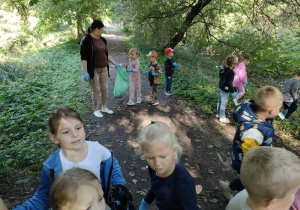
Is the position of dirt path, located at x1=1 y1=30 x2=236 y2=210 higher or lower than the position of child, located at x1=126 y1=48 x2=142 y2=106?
lower

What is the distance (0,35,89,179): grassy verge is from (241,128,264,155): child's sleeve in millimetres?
3224

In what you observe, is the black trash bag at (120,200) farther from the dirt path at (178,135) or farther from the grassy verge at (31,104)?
the grassy verge at (31,104)

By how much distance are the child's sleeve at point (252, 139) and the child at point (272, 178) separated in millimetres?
1023

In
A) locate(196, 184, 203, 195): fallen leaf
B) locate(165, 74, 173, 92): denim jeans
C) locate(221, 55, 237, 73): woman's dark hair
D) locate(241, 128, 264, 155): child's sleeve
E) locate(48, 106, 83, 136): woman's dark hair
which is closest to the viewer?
locate(48, 106, 83, 136): woman's dark hair

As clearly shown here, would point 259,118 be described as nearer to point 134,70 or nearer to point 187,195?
point 187,195

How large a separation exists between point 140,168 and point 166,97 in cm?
362

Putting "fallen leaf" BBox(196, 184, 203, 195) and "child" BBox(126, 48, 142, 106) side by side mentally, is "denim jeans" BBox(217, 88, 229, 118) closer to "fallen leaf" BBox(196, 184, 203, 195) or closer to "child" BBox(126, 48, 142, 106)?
"child" BBox(126, 48, 142, 106)

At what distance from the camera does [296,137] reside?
4832 mm

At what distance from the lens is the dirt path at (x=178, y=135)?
2.95m

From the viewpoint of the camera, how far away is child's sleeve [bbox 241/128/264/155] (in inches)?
88.4

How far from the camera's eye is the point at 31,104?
543cm

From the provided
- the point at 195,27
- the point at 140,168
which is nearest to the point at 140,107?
the point at 140,168

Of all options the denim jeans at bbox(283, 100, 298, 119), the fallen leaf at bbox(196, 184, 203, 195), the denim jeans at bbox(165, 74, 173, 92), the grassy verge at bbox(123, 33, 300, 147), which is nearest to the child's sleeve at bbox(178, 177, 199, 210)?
the fallen leaf at bbox(196, 184, 203, 195)

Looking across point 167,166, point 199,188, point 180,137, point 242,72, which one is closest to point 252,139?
point 167,166
